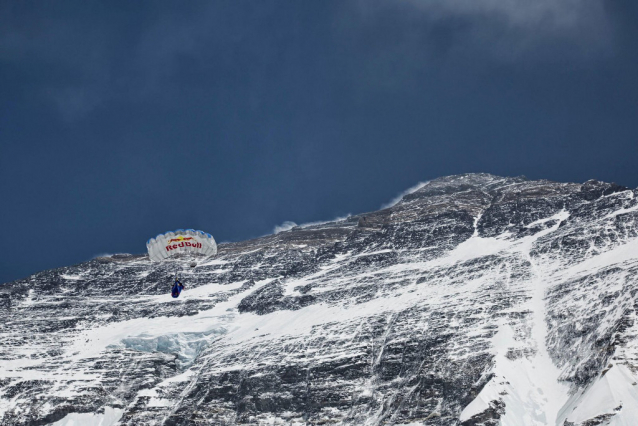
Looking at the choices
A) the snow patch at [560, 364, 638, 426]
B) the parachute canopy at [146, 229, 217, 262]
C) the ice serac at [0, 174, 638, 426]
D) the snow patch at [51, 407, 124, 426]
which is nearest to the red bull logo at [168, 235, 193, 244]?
the parachute canopy at [146, 229, 217, 262]

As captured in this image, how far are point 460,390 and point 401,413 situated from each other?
20.9 feet

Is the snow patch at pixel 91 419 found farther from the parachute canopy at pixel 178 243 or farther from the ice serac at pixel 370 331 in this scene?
the parachute canopy at pixel 178 243

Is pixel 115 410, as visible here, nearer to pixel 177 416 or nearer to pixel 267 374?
pixel 177 416

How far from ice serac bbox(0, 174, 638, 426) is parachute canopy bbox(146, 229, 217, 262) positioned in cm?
2149

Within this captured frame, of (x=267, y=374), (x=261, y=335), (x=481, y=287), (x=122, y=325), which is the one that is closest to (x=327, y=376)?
(x=267, y=374)

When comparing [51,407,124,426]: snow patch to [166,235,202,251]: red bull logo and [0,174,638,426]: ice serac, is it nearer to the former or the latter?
[0,174,638,426]: ice serac

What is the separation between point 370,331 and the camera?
90062mm

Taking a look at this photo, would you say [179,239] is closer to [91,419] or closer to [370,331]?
[91,419]

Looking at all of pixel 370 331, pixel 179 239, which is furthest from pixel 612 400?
pixel 179 239

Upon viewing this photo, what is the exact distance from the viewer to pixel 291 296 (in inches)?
4520

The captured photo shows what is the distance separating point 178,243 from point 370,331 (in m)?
30.3

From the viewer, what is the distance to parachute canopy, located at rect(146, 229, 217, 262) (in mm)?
71375

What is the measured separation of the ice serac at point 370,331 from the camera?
233ft

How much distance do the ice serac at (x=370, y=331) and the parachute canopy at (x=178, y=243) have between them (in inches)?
846
